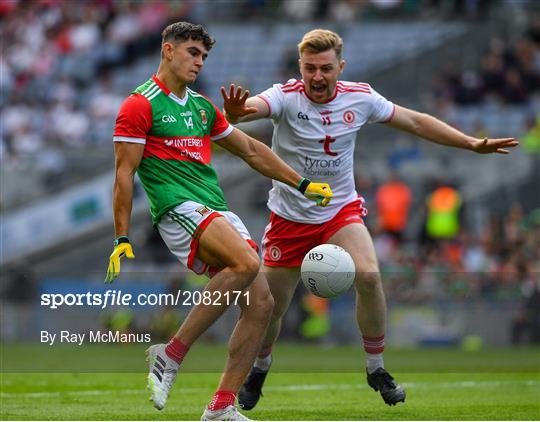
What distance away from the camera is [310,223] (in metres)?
10.5

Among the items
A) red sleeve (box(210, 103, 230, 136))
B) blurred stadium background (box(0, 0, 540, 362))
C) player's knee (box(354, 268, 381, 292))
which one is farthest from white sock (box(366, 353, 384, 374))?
blurred stadium background (box(0, 0, 540, 362))

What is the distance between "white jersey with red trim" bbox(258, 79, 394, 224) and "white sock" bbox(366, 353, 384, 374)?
1.16 m

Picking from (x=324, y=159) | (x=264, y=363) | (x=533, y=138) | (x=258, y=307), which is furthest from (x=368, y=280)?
(x=533, y=138)

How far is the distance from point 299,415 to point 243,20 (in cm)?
2005

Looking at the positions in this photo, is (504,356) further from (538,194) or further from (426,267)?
(538,194)

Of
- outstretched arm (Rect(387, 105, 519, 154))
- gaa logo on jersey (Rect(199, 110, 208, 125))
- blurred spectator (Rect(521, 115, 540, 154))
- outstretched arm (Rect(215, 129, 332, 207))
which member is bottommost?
blurred spectator (Rect(521, 115, 540, 154))

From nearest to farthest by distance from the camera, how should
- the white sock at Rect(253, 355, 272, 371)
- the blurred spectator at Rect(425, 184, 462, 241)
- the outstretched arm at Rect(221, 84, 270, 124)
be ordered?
the outstretched arm at Rect(221, 84, 270, 124)
the white sock at Rect(253, 355, 272, 371)
the blurred spectator at Rect(425, 184, 462, 241)

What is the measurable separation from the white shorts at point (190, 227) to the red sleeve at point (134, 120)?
0.56m

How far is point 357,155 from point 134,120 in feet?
48.9

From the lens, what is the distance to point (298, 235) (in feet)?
34.4

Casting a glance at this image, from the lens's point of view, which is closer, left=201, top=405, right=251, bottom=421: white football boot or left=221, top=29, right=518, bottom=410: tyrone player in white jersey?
left=201, top=405, right=251, bottom=421: white football boot

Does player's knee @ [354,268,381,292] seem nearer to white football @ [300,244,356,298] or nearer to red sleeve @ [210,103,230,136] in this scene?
white football @ [300,244,356,298]

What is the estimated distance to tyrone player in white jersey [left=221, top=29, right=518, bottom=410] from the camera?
1015 centimetres

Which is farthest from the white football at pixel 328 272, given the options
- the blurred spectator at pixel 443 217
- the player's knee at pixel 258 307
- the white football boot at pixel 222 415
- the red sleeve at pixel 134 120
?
the blurred spectator at pixel 443 217
